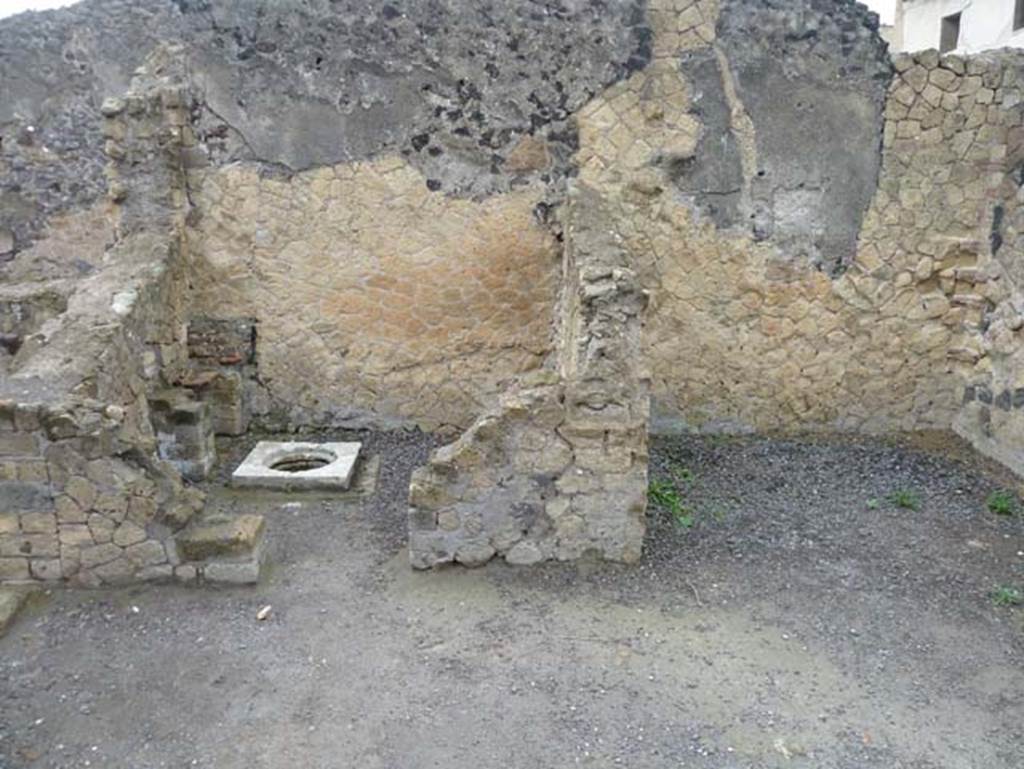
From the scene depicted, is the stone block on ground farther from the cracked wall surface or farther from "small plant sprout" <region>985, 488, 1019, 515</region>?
"small plant sprout" <region>985, 488, 1019, 515</region>

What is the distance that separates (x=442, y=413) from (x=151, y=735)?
12.3ft

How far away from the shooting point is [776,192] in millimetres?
6645

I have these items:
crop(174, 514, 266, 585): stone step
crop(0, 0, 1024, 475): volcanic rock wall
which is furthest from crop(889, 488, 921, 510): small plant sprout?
crop(174, 514, 266, 585): stone step

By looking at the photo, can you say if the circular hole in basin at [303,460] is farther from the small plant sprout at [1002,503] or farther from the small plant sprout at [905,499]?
the small plant sprout at [1002,503]

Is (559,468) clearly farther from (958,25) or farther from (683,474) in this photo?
(958,25)

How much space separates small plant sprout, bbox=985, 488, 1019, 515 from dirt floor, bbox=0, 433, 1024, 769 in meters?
0.16

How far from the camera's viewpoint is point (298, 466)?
607 centimetres

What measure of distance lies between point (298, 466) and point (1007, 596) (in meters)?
4.36

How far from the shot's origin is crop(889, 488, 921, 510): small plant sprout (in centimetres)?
573

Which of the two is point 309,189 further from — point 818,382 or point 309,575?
point 818,382

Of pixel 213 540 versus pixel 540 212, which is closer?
pixel 213 540

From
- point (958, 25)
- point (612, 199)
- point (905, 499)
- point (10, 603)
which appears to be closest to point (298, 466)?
point (10, 603)

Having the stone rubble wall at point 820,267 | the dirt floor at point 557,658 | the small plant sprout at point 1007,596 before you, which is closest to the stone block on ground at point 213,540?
the dirt floor at point 557,658

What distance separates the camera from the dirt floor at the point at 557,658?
3.40m
